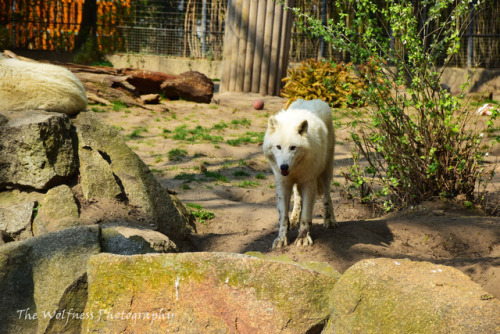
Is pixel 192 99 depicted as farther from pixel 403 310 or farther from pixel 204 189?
pixel 403 310

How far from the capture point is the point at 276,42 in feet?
→ 45.4

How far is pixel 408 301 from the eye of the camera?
94.6 inches

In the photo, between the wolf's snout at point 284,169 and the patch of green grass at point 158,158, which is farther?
the patch of green grass at point 158,158

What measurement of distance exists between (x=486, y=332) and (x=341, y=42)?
12.3 ft

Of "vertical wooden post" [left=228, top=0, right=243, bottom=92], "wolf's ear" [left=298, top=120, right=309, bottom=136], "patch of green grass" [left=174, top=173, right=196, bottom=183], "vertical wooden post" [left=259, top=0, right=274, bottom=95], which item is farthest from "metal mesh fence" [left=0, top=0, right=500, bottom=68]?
"wolf's ear" [left=298, top=120, right=309, bottom=136]

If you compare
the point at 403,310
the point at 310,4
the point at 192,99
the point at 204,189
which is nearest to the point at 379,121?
the point at 204,189

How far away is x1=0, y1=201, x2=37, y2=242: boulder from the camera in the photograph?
4.31 metres

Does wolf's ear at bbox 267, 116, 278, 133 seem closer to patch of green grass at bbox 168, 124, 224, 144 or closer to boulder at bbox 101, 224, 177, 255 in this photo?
boulder at bbox 101, 224, 177, 255

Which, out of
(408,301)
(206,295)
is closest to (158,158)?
(206,295)

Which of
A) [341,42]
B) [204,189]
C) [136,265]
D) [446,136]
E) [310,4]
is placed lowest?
[204,189]

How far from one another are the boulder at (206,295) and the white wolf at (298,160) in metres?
1.99

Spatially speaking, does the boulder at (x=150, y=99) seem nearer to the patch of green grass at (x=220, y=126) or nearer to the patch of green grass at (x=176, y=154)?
the patch of green grass at (x=220, y=126)

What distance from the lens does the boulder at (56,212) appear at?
14.2ft

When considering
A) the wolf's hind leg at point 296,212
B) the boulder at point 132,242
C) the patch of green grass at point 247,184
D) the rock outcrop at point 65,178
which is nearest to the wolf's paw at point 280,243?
the wolf's hind leg at point 296,212
